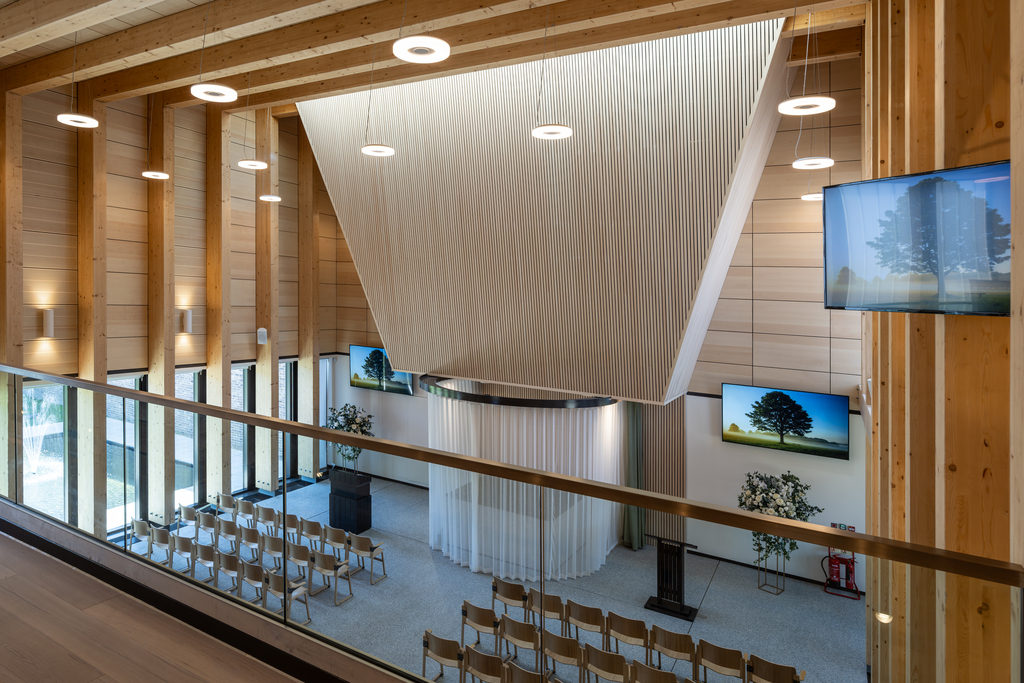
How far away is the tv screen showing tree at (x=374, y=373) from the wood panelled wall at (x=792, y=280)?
226 inches

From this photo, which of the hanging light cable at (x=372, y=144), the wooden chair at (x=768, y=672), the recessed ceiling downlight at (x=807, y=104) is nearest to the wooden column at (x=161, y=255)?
the hanging light cable at (x=372, y=144)

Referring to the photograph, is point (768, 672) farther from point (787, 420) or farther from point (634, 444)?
point (634, 444)

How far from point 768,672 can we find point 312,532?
1886mm

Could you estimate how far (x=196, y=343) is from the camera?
902 centimetres

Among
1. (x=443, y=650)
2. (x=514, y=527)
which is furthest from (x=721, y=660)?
(x=443, y=650)

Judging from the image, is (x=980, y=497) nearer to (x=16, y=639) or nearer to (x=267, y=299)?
(x=16, y=639)

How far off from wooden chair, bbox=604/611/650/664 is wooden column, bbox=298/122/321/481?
32.1 feet

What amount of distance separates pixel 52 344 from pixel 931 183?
8883 mm

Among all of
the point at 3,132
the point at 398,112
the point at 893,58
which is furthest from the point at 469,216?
the point at 3,132

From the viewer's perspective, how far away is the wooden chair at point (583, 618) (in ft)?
6.51

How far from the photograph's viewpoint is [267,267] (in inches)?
381

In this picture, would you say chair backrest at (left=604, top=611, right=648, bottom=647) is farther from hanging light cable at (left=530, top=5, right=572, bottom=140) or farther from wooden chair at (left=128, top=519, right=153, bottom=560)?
hanging light cable at (left=530, top=5, right=572, bottom=140)

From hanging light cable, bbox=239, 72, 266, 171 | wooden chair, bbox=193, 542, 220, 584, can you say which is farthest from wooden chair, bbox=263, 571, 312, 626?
hanging light cable, bbox=239, 72, 266, 171

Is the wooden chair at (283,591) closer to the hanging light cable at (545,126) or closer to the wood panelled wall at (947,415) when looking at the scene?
the wood panelled wall at (947,415)
